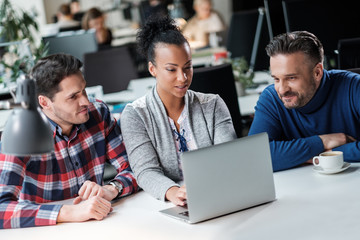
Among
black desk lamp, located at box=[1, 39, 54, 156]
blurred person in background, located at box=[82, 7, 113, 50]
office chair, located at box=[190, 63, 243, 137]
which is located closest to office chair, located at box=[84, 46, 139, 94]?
office chair, located at box=[190, 63, 243, 137]

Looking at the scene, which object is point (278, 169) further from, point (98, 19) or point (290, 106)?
point (98, 19)

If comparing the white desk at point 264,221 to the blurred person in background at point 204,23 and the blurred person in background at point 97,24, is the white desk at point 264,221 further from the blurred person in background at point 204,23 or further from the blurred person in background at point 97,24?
the blurred person in background at point 204,23

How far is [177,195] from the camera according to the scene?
1.83 m

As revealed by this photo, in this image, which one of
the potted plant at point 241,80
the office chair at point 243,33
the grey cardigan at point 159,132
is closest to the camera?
the grey cardigan at point 159,132

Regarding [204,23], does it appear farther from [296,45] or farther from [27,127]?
[27,127]

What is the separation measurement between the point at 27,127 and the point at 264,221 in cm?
74

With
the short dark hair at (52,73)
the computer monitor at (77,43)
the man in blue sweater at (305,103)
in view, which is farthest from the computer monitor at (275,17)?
the computer monitor at (77,43)

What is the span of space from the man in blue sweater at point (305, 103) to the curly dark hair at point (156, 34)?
40 centimetres

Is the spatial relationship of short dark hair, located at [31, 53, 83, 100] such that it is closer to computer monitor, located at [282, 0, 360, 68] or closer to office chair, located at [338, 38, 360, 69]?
office chair, located at [338, 38, 360, 69]

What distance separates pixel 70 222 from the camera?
5.84 ft

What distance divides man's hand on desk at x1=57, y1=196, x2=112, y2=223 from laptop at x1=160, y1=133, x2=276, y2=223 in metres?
0.22

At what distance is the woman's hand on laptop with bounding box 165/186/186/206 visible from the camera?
5.93 ft

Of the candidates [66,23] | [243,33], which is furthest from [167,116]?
[66,23]

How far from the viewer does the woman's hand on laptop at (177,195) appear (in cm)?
181
